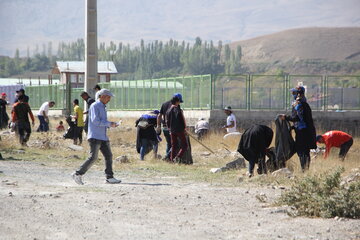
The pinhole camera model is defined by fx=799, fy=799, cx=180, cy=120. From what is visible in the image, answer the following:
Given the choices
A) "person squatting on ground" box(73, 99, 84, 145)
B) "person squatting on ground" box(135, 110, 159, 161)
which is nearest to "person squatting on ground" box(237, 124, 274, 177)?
"person squatting on ground" box(135, 110, 159, 161)

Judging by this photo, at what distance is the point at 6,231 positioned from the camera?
8.41 metres

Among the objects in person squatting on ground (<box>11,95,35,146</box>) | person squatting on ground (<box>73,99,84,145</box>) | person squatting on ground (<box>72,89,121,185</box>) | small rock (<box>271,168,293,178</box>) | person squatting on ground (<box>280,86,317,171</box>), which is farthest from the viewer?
person squatting on ground (<box>73,99,84,145</box>)

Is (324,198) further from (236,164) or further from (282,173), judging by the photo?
(236,164)

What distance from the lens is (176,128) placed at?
1748cm

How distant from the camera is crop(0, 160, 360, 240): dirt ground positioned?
8289 millimetres

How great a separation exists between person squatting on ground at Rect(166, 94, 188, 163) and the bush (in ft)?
23.2

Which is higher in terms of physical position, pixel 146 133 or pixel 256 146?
pixel 256 146

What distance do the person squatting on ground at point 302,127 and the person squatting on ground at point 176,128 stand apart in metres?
3.29

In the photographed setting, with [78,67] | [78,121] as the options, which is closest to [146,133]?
[78,121]

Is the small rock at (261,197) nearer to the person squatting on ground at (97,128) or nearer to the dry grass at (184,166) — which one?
the dry grass at (184,166)

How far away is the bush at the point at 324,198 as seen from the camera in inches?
364

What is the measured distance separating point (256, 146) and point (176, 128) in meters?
3.41

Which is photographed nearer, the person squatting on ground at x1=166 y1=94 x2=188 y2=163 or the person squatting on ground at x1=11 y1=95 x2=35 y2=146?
the person squatting on ground at x1=166 y1=94 x2=188 y2=163

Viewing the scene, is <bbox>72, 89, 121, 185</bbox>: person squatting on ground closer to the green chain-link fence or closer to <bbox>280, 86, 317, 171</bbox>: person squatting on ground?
<bbox>280, 86, 317, 171</bbox>: person squatting on ground
